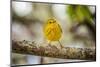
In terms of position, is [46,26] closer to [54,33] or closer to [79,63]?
[54,33]

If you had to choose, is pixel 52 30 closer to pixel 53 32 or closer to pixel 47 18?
pixel 53 32

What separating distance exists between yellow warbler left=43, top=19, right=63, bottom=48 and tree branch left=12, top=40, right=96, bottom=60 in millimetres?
128

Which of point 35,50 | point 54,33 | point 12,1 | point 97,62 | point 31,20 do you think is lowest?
point 97,62

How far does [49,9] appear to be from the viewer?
2453 millimetres

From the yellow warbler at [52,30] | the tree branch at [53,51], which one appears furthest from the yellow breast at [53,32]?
the tree branch at [53,51]

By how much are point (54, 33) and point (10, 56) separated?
0.63 metres

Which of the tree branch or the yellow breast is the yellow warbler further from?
the tree branch

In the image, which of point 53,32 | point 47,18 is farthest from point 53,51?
point 47,18

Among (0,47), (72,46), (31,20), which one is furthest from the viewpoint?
(72,46)

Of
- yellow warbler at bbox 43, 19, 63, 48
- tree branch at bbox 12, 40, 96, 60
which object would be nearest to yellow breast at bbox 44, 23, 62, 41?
yellow warbler at bbox 43, 19, 63, 48

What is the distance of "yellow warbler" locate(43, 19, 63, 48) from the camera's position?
244 cm

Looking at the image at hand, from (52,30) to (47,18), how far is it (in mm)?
167

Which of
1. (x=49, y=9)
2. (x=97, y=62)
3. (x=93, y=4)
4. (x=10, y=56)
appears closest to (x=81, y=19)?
(x=93, y=4)

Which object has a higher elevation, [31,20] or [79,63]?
[31,20]
